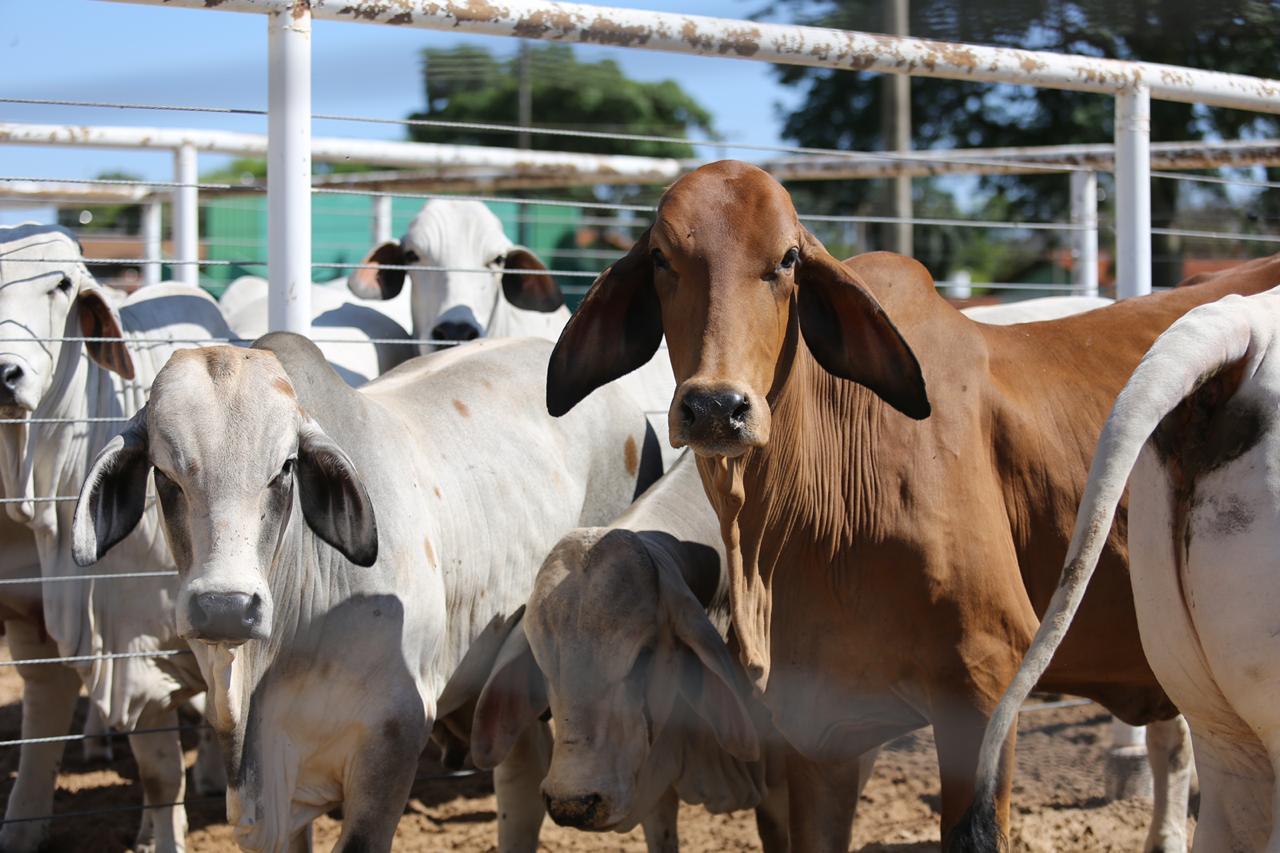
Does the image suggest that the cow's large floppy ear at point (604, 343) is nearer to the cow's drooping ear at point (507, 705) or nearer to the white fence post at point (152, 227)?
the cow's drooping ear at point (507, 705)

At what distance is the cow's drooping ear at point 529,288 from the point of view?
5262 mm

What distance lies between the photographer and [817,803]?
3250mm

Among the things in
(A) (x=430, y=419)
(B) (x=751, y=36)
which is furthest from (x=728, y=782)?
(B) (x=751, y=36)

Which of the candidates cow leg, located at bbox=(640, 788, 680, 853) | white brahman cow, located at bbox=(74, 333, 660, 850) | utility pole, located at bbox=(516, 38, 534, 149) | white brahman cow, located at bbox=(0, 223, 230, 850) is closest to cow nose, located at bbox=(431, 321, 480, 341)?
white brahman cow, located at bbox=(0, 223, 230, 850)

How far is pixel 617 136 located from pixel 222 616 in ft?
8.14

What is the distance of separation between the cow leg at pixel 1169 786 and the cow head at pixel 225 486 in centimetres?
267

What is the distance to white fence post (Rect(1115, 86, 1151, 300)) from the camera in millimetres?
4441

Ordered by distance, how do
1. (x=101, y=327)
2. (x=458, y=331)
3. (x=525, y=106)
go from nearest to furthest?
(x=101, y=327) → (x=458, y=331) → (x=525, y=106)

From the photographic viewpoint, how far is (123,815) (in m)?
4.78

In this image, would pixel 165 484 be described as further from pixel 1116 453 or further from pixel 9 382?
pixel 1116 453

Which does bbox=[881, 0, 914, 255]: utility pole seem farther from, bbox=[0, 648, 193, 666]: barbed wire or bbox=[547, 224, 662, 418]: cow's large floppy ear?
bbox=[0, 648, 193, 666]: barbed wire

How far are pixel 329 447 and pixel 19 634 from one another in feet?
7.03

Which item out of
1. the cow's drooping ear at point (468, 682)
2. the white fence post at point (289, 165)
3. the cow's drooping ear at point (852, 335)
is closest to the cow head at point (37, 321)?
the white fence post at point (289, 165)

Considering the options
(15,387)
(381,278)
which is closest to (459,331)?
(381,278)
